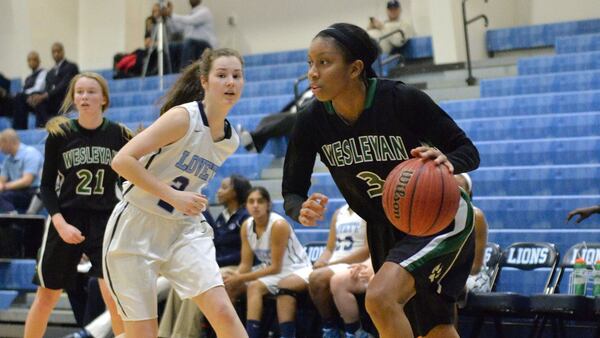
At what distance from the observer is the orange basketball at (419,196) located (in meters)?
3.60

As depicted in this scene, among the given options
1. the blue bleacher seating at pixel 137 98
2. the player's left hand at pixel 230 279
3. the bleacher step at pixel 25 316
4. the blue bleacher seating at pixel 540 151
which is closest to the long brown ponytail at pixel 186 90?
the player's left hand at pixel 230 279

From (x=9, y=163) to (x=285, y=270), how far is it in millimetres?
4552

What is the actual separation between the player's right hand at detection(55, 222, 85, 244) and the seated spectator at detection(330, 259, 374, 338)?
6.47ft

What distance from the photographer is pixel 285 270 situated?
723cm

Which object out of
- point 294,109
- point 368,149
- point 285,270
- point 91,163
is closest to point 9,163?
point 294,109

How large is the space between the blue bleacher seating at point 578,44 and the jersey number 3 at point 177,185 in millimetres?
7302

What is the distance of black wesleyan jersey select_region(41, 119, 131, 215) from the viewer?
566 centimetres

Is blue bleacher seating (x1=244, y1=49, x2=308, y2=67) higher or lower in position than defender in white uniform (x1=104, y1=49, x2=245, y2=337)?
higher

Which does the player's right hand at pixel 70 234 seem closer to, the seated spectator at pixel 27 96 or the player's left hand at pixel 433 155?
the player's left hand at pixel 433 155

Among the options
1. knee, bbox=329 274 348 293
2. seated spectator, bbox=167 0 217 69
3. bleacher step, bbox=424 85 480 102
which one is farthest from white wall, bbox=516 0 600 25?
knee, bbox=329 274 348 293

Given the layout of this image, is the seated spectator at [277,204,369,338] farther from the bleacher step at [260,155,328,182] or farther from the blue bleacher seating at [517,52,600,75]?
the blue bleacher seating at [517,52,600,75]

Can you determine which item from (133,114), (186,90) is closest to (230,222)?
(186,90)

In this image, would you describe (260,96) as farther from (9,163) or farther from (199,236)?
(199,236)

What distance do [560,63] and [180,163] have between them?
22.4 feet
